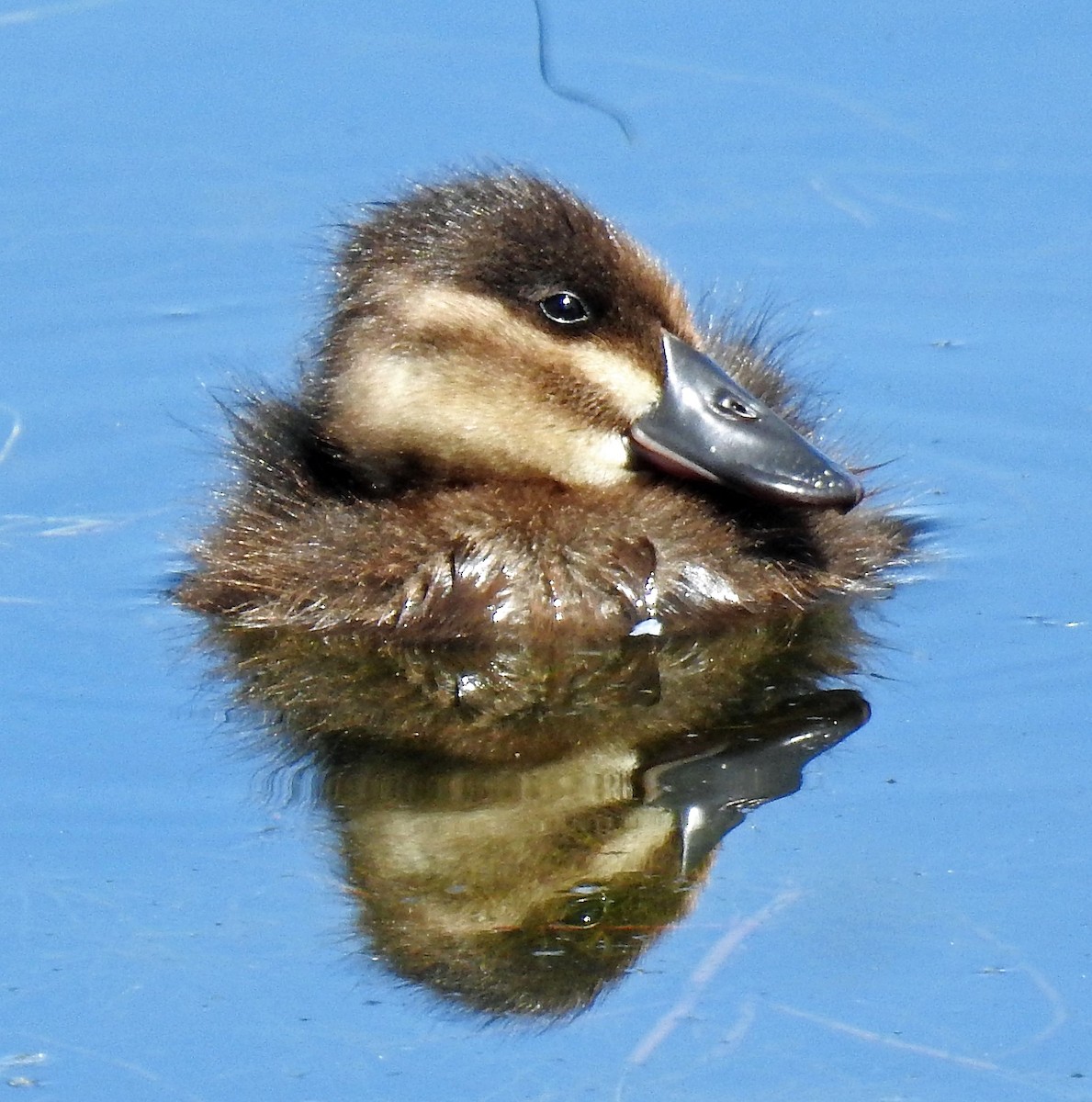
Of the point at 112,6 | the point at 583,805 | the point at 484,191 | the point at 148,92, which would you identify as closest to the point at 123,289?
the point at 148,92

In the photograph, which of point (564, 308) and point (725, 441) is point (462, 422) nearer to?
point (564, 308)

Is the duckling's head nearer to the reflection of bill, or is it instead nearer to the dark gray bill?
the dark gray bill

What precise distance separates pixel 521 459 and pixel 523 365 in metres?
0.24

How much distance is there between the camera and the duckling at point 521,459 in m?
7.05

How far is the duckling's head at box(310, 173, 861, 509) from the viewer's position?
23.2 ft

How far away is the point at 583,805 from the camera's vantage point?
6.00 metres

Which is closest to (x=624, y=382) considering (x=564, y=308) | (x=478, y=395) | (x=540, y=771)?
(x=564, y=308)

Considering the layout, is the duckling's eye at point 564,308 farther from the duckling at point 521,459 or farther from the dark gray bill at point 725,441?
the dark gray bill at point 725,441

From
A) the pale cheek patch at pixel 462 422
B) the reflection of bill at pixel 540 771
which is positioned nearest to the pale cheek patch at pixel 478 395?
the pale cheek patch at pixel 462 422

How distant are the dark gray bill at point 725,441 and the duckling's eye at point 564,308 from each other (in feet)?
0.84

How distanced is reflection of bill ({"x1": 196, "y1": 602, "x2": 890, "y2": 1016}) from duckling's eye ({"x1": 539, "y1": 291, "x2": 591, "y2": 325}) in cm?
85

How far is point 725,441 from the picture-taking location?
7.18m

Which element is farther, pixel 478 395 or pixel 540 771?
pixel 478 395

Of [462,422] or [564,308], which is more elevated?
[564,308]
